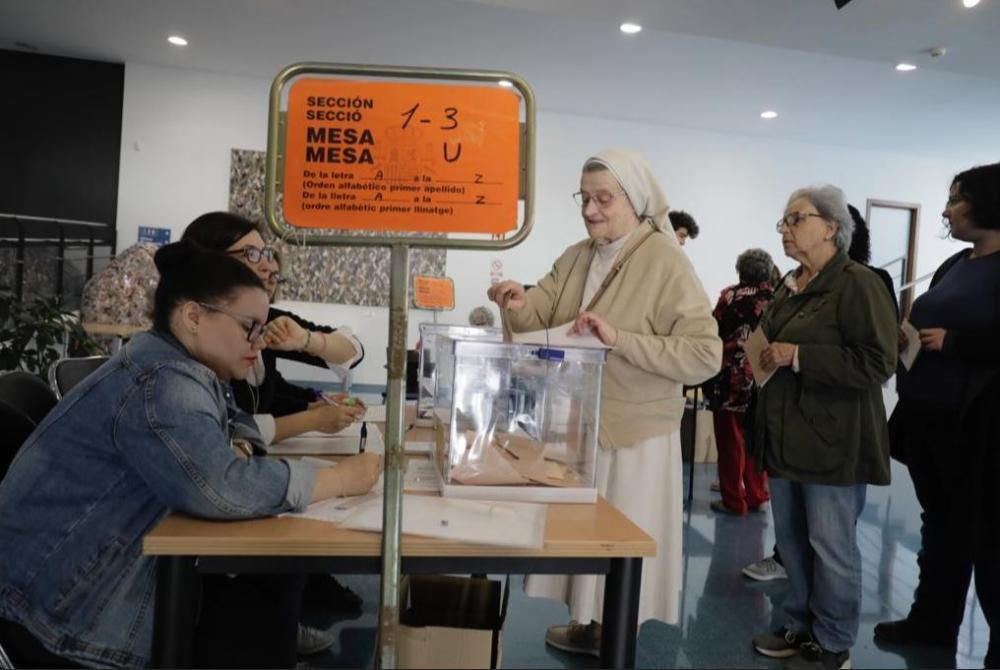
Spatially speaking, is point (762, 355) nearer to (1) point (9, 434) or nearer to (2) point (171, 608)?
(2) point (171, 608)

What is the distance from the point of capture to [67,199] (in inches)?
265

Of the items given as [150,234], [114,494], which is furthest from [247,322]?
[150,234]

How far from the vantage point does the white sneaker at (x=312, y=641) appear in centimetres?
204

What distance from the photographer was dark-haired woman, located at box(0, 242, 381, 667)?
1043mm

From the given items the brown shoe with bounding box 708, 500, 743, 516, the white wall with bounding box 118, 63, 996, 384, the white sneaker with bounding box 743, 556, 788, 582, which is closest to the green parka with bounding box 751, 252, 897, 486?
the white sneaker with bounding box 743, 556, 788, 582

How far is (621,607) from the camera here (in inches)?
41.9

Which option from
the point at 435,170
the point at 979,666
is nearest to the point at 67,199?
the point at 435,170

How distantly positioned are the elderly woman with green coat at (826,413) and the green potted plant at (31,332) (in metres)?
2.93

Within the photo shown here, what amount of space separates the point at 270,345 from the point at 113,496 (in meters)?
0.82

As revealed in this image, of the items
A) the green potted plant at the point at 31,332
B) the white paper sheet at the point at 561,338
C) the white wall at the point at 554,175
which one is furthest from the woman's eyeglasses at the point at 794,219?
the white wall at the point at 554,175

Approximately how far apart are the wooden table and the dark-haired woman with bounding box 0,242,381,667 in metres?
0.07

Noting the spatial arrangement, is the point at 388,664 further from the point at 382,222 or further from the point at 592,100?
the point at 592,100

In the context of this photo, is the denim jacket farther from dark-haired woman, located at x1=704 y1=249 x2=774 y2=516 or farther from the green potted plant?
dark-haired woman, located at x1=704 y1=249 x2=774 y2=516

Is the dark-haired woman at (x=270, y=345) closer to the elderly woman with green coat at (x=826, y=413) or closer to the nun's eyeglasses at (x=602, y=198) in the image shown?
the nun's eyeglasses at (x=602, y=198)
